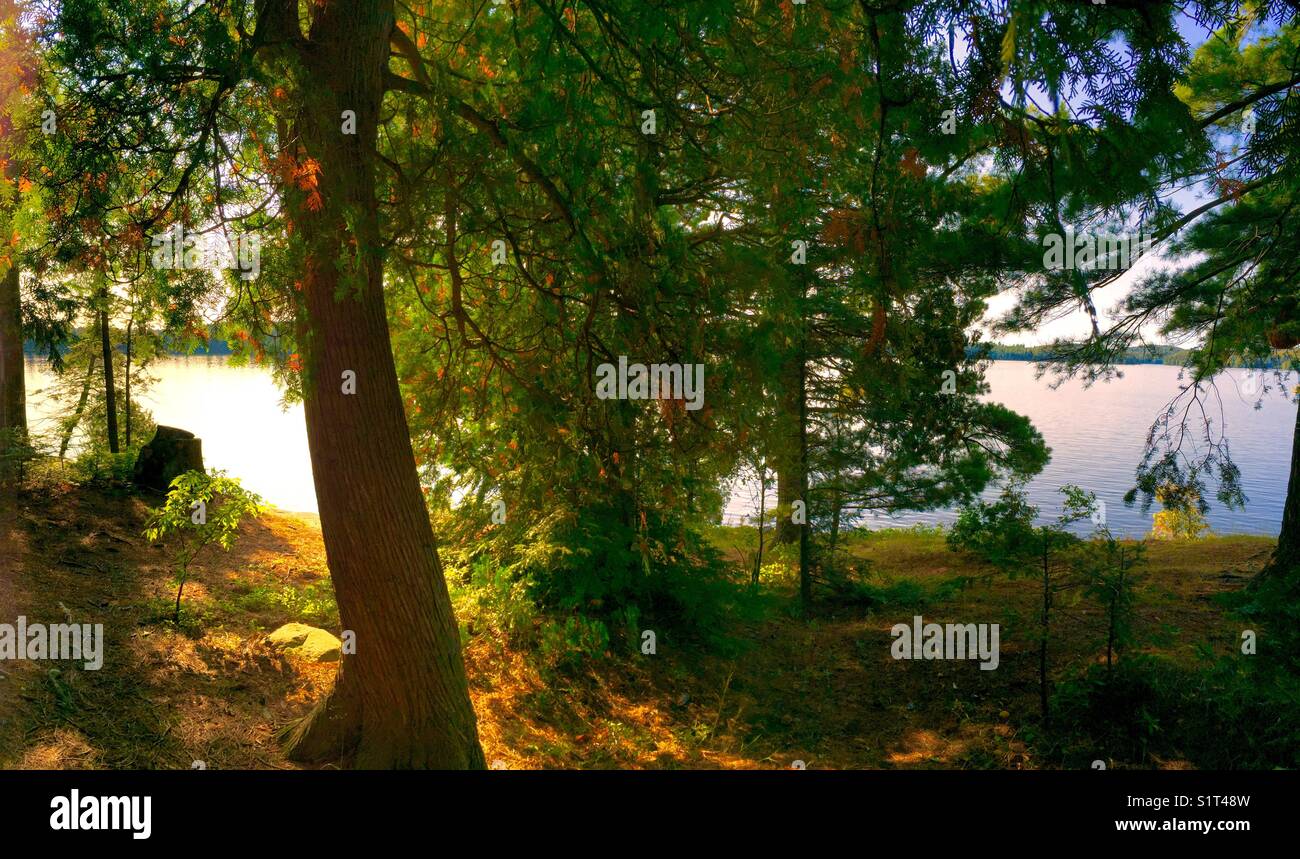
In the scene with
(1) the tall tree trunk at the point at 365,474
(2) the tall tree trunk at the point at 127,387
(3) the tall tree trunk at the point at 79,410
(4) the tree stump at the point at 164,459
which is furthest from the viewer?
(2) the tall tree trunk at the point at 127,387

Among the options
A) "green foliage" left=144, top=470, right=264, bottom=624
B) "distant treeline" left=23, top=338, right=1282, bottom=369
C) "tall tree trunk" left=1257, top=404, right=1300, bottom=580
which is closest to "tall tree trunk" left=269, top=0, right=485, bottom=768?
"green foliage" left=144, top=470, right=264, bottom=624

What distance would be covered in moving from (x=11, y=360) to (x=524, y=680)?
7.72 m

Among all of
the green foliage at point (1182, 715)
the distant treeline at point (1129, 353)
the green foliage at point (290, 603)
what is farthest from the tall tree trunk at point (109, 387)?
the green foliage at point (1182, 715)

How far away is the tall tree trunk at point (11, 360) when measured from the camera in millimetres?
8648

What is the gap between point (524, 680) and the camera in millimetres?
6543

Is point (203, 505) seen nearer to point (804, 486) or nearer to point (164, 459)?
point (164, 459)

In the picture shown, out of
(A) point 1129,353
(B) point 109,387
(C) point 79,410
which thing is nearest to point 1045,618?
(A) point 1129,353

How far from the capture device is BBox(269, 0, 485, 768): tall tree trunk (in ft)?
13.3

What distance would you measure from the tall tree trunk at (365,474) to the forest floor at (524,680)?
31.4 inches

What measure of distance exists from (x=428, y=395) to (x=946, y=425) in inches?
261

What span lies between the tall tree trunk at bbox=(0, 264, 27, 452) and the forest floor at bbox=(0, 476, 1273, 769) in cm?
129

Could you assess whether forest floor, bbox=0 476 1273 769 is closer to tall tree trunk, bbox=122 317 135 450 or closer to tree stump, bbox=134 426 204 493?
tree stump, bbox=134 426 204 493

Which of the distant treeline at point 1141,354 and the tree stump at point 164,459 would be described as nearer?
the distant treeline at point 1141,354

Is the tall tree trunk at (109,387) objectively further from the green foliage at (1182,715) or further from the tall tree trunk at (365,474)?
the green foliage at (1182,715)
